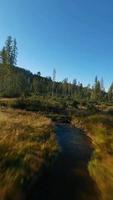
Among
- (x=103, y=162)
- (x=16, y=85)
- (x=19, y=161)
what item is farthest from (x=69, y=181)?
(x=16, y=85)

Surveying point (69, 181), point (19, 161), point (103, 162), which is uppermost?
point (19, 161)

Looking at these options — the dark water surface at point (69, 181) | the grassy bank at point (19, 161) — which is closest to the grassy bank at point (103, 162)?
the dark water surface at point (69, 181)

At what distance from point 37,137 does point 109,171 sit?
6.96 metres

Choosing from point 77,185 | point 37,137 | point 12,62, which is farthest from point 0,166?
point 12,62

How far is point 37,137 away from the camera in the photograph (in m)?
19.5

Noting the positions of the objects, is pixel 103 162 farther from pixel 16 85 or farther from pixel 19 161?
pixel 16 85

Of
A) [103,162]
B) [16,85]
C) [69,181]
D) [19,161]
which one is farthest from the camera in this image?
[16,85]

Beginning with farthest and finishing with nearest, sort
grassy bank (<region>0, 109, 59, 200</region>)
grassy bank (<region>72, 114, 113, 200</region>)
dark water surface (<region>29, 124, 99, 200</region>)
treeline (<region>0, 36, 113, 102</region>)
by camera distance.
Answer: treeline (<region>0, 36, 113, 102</region>) → grassy bank (<region>72, 114, 113, 200</region>) → dark water surface (<region>29, 124, 99, 200</region>) → grassy bank (<region>0, 109, 59, 200</region>)

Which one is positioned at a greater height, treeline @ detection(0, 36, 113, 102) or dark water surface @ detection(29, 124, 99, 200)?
treeline @ detection(0, 36, 113, 102)

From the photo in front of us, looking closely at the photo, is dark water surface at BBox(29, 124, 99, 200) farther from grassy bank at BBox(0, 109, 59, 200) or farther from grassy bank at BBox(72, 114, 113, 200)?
grassy bank at BBox(0, 109, 59, 200)

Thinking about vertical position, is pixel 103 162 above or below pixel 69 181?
above

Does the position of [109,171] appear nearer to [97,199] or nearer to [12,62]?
[97,199]

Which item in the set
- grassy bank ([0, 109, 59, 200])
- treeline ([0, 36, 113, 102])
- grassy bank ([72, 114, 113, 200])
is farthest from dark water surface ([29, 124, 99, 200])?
treeline ([0, 36, 113, 102])

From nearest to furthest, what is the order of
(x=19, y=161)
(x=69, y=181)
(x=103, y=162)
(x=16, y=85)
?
(x=69, y=181)
(x=19, y=161)
(x=103, y=162)
(x=16, y=85)
